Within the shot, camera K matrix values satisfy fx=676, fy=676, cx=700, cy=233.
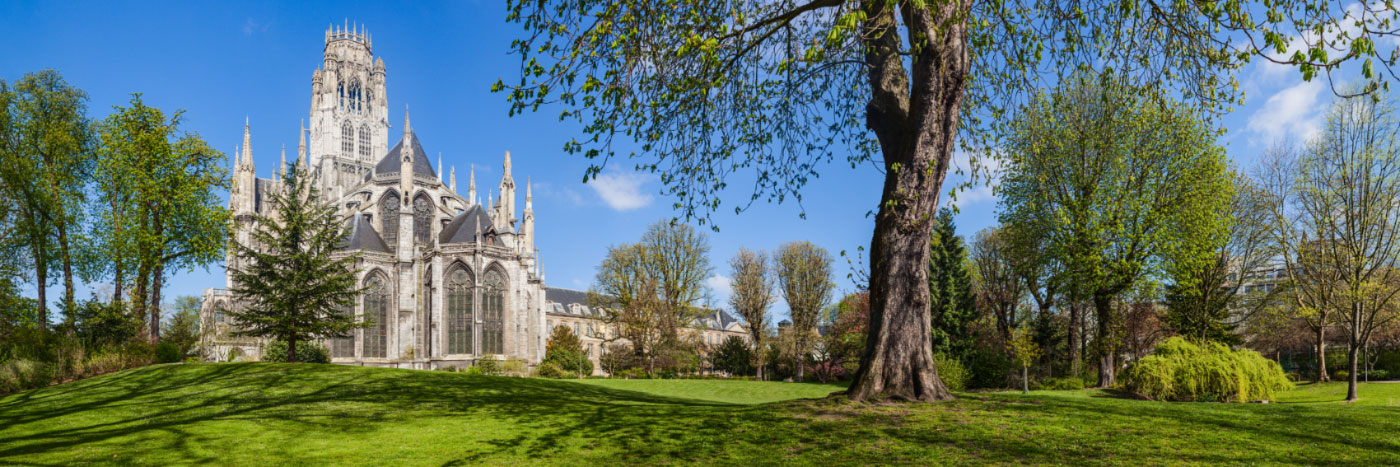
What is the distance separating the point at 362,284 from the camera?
4334 cm

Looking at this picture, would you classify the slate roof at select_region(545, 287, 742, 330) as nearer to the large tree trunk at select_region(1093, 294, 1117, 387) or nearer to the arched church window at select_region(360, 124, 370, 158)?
the arched church window at select_region(360, 124, 370, 158)

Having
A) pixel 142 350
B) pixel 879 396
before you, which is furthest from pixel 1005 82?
pixel 142 350

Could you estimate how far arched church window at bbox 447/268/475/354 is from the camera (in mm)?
44562

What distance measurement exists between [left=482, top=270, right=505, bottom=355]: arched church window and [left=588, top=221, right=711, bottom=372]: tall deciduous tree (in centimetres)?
756

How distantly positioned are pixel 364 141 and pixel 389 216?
31.6 m

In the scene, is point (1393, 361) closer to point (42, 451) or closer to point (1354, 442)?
point (1354, 442)

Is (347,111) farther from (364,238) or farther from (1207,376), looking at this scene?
(1207,376)

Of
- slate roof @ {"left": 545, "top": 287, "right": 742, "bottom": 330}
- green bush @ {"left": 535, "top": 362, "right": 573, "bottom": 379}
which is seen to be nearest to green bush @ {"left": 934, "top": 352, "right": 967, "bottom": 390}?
green bush @ {"left": 535, "top": 362, "right": 573, "bottom": 379}

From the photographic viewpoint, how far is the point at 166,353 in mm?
23469

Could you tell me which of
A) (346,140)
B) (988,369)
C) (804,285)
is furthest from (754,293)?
(346,140)

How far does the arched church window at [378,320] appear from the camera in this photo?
43.5 metres

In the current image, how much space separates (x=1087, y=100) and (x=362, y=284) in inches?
1618

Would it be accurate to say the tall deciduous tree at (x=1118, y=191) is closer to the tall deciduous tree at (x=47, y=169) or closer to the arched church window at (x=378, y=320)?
the tall deciduous tree at (x=47, y=169)

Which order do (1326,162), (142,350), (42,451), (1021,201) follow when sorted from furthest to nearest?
(1021,201) < (142,350) < (1326,162) < (42,451)
